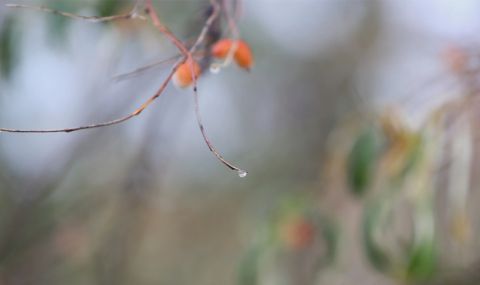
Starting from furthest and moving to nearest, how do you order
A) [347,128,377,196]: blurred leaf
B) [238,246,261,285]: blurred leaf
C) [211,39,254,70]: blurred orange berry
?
[238,246,261,285]: blurred leaf < [347,128,377,196]: blurred leaf < [211,39,254,70]: blurred orange berry

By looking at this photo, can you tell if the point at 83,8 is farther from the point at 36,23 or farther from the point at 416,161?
the point at 416,161

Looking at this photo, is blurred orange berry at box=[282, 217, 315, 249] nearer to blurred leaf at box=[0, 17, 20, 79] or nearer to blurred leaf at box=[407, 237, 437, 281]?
blurred leaf at box=[407, 237, 437, 281]

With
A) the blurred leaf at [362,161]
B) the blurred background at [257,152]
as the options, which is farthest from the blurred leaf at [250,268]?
the blurred leaf at [362,161]

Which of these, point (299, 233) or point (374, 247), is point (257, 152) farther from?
point (374, 247)

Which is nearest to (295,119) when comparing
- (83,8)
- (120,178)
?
(120,178)

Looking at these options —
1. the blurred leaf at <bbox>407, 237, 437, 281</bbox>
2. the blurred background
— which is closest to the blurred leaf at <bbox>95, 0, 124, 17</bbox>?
the blurred background

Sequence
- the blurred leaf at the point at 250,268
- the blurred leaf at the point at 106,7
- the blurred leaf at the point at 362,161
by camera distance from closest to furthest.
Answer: the blurred leaf at the point at 106,7 < the blurred leaf at the point at 362,161 < the blurred leaf at the point at 250,268

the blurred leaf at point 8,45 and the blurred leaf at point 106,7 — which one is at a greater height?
the blurred leaf at point 106,7

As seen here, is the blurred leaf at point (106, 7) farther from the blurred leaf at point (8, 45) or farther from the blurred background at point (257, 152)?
the blurred leaf at point (8, 45)
